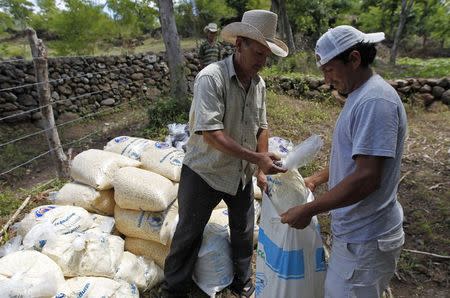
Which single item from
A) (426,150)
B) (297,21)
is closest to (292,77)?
(426,150)

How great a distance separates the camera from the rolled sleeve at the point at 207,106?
5.90 ft

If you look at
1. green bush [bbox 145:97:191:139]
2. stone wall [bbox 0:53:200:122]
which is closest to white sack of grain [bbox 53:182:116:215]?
green bush [bbox 145:97:191:139]

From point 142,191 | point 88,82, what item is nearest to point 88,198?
point 142,191

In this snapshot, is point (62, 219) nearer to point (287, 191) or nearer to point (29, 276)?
point (29, 276)

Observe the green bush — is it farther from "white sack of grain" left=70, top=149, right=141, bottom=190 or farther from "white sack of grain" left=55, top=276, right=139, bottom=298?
"white sack of grain" left=55, top=276, right=139, bottom=298

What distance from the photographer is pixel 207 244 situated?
2.37 m

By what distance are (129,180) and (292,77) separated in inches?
226

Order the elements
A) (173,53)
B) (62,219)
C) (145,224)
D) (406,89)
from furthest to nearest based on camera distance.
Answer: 1. (406,89)
2. (173,53)
3. (145,224)
4. (62,219)

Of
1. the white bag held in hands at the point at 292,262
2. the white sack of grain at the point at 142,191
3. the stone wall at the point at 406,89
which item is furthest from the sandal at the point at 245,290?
the stone wall at the point at 406,89

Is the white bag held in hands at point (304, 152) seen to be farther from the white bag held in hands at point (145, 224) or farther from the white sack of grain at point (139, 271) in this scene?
the white sack of grain at point (139, 271)

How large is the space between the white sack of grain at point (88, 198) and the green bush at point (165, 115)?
2.37 metres

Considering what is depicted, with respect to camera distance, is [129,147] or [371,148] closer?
[371,148]

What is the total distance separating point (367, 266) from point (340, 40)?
880mm

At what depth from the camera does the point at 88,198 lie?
2.49 metres
